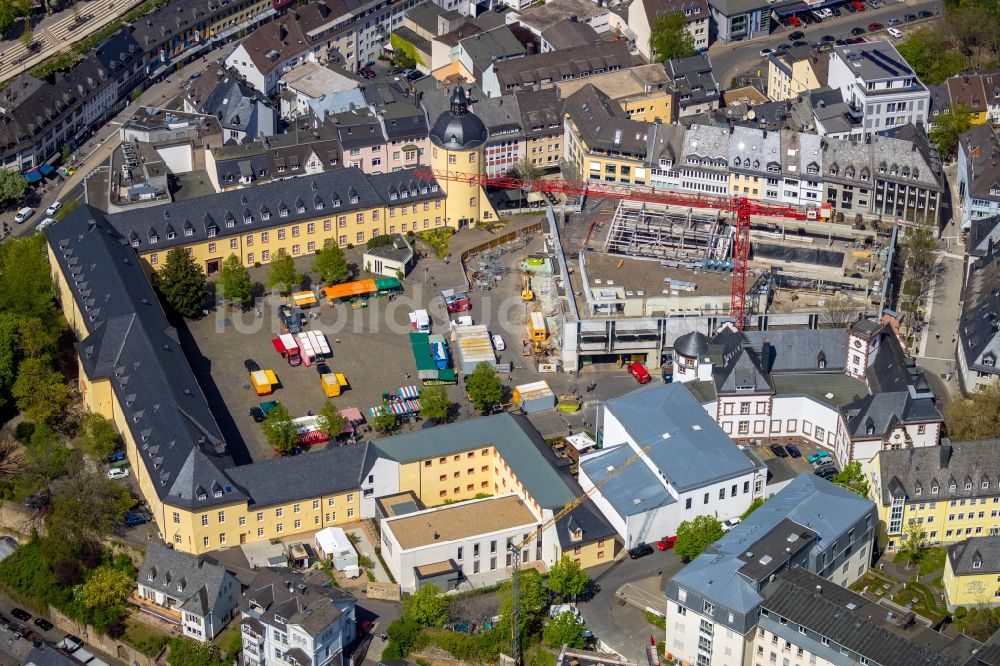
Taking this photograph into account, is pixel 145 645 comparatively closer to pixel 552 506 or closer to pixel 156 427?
pixel 156 427

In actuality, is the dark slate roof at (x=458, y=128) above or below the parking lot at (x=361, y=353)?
above

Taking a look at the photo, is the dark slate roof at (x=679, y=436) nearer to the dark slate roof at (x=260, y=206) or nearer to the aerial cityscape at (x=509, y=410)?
the aerial cityscape at (x=509, y=410)

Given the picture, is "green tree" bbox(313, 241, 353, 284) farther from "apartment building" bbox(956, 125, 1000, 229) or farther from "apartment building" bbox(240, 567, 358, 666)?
"apartment building" bbox(956, 125, 1000, 229)

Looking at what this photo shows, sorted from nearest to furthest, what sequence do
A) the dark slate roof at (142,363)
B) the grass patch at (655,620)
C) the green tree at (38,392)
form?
the grass patch at (655,620), the dark slate roof at (142,363), the green tree at (38,392)

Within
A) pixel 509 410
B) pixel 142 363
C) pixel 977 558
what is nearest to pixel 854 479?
pixel 977 558

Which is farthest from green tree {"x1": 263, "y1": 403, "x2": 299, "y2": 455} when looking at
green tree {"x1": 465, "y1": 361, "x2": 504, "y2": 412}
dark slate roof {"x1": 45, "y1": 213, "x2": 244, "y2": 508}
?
green tree {"x1": 465, "y1": 361, "x2": 504, "y2": 412}

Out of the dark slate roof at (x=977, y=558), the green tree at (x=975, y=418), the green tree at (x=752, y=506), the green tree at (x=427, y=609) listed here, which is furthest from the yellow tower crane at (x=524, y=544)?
the green tree at (x=975, y=418)

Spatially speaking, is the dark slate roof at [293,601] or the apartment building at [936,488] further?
the apartment building at [936,488]
